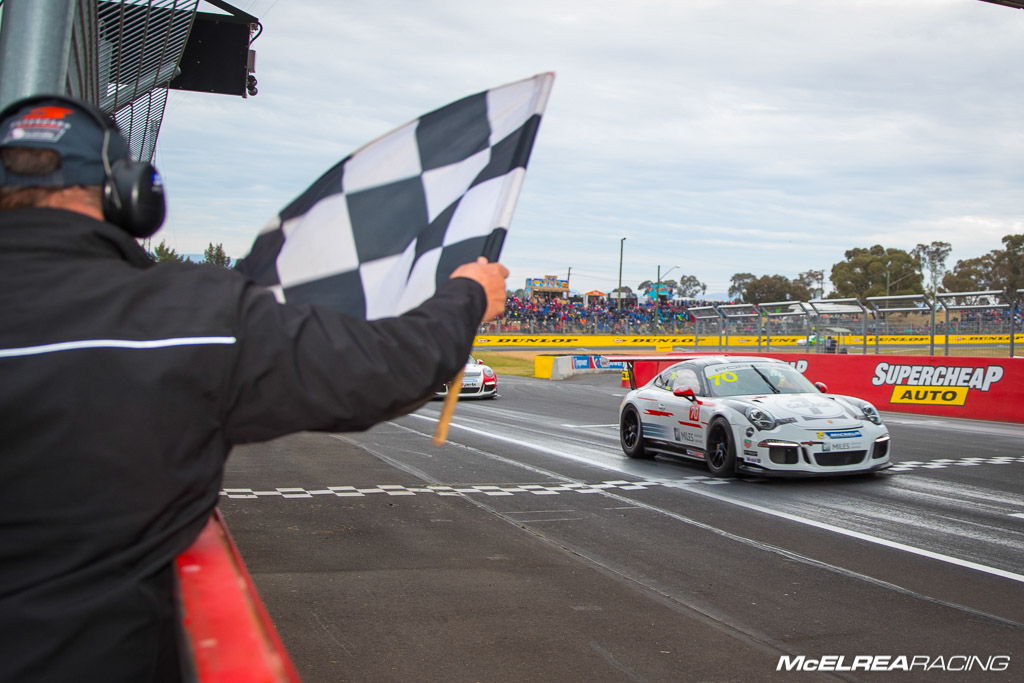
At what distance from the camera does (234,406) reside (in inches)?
65.1

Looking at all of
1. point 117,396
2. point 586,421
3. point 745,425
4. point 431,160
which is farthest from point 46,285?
point 586,421

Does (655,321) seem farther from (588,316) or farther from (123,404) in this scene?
(123,404)

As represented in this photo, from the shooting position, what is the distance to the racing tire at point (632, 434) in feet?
39.6

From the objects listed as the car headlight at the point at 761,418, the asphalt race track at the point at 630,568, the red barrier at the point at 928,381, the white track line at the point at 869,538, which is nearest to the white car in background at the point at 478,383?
the red barrier at the point at 928,381

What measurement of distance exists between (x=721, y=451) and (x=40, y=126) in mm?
9362

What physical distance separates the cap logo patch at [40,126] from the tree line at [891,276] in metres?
71.6

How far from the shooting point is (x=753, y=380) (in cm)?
1098

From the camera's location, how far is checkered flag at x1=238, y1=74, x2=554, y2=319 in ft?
7.48

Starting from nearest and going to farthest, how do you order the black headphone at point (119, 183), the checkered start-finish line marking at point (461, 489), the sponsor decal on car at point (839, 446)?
the black headphone at point (119, 183) < the checkered start-finish line marking at point (461, 489) < the sponsor decal on car at point (839, 446)

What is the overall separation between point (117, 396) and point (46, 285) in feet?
0.73

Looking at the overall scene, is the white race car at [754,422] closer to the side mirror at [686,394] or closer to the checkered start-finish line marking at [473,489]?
the side mirror at [686,394]

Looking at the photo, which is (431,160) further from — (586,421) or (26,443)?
(586,421)

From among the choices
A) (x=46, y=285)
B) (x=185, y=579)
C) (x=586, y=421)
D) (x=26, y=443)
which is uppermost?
(x=46, y=285)

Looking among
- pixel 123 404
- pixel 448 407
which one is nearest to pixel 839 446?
pixel 448 407
